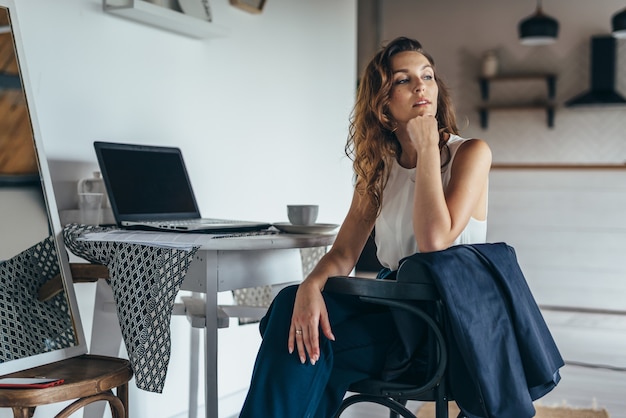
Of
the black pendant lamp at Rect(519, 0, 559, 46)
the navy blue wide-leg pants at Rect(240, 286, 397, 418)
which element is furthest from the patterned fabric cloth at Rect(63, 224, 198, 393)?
the black pendant lamp at Rect(519, 0, 559, 46)

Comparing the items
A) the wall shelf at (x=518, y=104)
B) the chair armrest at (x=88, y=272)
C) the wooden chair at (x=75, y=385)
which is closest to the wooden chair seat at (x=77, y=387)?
the wooden chair at (x=75, y=385)

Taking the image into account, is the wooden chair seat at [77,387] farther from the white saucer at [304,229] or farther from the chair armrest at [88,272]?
the white saucer at [304,229]

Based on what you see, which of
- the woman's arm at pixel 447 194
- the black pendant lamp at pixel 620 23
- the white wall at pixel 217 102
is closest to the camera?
the woman's arm at pixel 447 194

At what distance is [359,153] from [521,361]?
0.74 m

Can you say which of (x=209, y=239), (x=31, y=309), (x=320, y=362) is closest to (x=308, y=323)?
(x=320, y=362)

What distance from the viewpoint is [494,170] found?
5824 mm

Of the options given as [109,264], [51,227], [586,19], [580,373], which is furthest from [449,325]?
[586,19]

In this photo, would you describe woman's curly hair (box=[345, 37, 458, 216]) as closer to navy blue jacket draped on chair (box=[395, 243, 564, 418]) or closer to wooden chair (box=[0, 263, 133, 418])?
navy blue jacket draped on chair (box=[395, 243, 564, 418])

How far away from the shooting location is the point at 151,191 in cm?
234

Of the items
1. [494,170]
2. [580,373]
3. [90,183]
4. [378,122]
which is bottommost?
[580,373]

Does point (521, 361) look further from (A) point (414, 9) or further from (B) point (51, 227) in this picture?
(A) point (414, 9)

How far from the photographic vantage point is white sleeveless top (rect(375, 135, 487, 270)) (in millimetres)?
1947

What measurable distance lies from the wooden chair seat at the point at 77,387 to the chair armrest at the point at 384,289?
0.54m

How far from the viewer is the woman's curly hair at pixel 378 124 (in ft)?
6.63
